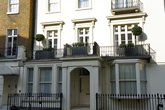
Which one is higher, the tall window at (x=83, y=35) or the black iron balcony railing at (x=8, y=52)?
the tall window at (x=83, y=35)

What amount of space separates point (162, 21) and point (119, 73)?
4992 millimetres

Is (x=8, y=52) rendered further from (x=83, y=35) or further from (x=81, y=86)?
(x=81, y=86)

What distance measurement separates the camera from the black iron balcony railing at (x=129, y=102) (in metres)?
17.4

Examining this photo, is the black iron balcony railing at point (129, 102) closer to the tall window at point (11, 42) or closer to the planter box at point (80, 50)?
the planter box at point (80, 50)

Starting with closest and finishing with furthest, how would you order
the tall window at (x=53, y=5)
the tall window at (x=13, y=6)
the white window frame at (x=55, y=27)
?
the white window frame at (x=55, y=27) < the tall window at (x=53, y=5) < the tall window at (x=13, y=6)

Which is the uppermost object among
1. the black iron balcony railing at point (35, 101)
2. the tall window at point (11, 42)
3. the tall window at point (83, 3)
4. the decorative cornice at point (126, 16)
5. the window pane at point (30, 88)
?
the tall window at point (83, 3)

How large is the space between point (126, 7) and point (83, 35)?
4.06 metres

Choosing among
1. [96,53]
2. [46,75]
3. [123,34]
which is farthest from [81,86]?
[123,34]

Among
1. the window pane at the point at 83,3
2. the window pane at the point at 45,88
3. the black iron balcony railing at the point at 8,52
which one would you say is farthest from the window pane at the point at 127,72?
the black iron balcony railing at the point at 8,52

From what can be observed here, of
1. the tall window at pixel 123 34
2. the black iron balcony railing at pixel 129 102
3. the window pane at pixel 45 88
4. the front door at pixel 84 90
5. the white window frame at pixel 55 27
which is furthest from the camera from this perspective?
the white window frame at pixel 55 27

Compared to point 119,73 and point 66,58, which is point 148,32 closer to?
point 119,73

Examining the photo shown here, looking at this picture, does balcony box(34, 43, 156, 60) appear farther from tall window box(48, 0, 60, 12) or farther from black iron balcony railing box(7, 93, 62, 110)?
tall window box(48, 0, 60, 12)

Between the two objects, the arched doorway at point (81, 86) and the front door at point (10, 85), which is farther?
the front door at point (10, 85)

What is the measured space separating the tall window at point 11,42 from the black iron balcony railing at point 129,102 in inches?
343
